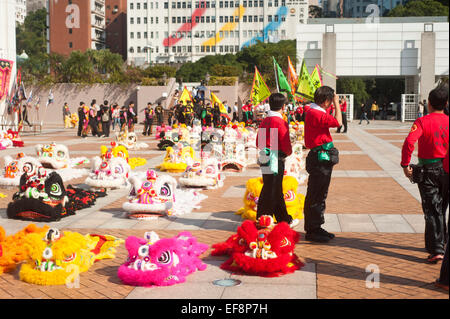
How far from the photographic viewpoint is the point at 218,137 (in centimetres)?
1605

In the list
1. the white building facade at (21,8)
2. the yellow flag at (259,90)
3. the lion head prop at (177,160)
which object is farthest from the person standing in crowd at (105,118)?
the white building facade at (21,8)

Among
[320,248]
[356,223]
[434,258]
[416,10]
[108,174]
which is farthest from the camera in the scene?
[416,10]

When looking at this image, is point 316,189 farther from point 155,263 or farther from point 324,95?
point 155,263

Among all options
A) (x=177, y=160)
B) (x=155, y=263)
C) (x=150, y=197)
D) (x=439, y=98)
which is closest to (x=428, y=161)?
(x=439, y=98)

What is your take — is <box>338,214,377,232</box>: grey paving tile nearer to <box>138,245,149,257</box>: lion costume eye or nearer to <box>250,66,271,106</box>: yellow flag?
<box>138,245,149,257</box>: lion costume eye

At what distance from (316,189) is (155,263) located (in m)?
2.39

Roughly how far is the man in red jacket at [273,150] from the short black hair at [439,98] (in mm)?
1790

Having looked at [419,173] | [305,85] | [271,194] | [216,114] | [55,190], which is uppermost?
[305,85]

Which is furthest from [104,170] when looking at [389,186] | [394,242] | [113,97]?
[113,97]

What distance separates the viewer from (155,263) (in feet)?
18.4

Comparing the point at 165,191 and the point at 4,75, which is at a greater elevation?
the point at 4,75

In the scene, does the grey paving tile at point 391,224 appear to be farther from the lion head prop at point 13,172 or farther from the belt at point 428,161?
the lion head prop at point 13,172

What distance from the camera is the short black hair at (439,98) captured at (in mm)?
5887
